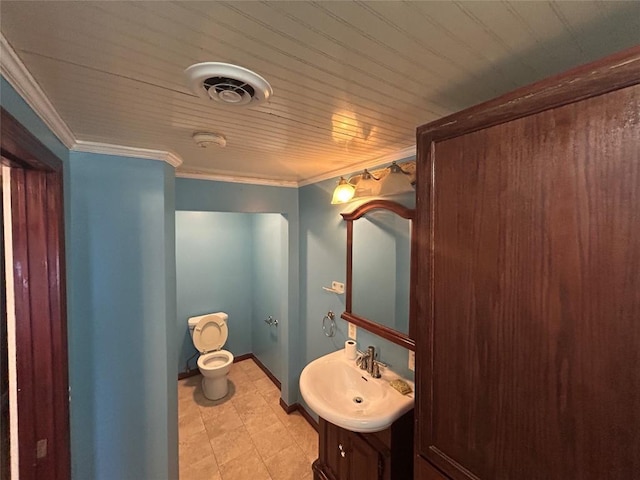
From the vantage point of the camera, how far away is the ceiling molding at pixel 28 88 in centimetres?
62

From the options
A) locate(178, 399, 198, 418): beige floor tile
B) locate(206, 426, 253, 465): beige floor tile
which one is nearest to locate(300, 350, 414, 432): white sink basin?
locate(206, 426, 253, 465): beige floor tile

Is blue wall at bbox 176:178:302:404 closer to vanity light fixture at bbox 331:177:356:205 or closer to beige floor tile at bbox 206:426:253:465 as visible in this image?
beige floor tile at bbox 206:426:253:465

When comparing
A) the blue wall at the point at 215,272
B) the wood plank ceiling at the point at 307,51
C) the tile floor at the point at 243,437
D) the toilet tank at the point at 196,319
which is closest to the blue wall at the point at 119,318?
the wood plank ceiling at the point at 307,51

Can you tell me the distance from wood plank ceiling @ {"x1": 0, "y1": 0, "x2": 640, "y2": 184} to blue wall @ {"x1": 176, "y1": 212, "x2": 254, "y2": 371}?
2.17 meters

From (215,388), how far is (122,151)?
95.6 inches

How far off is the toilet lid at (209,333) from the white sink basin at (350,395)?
1.77m

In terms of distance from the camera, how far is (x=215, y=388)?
2.74m

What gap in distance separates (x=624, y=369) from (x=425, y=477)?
618 millimetres

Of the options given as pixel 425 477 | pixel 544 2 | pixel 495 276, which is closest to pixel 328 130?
pixel 544 2

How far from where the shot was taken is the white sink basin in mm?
1239

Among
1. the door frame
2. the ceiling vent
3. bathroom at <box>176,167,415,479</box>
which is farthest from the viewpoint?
bathroom at <box>176,167,415,479</box>

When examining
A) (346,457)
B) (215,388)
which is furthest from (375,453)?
(215,388)

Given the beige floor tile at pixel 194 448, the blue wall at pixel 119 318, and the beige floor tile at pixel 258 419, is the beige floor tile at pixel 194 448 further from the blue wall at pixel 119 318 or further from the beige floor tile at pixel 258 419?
the blue wall at pixel 119 318

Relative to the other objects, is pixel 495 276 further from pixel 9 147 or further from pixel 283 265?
pixel 283 265
